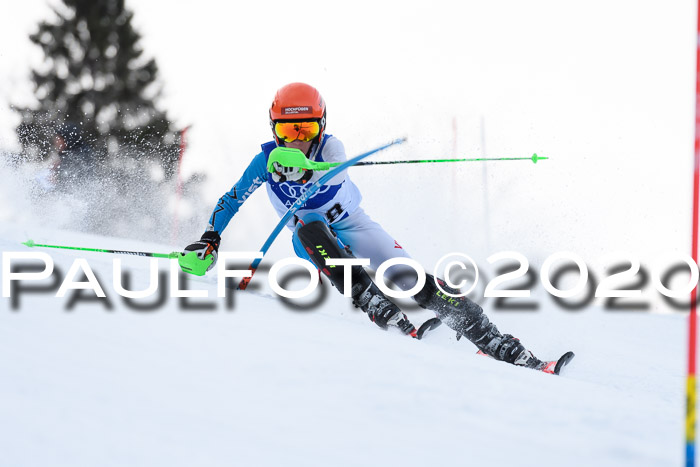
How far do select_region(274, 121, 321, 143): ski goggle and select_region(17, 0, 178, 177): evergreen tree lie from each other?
523 inches

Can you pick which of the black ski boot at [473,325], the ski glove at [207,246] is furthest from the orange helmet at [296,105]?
the black ski boot at [473,325]

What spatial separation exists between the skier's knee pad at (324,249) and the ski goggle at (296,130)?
0.43 m

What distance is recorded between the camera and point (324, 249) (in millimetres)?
3426

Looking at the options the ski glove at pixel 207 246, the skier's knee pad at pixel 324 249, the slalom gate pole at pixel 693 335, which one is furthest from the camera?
the ski glove at pixel 207 246

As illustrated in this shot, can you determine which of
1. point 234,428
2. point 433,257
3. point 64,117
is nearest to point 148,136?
point 64,117

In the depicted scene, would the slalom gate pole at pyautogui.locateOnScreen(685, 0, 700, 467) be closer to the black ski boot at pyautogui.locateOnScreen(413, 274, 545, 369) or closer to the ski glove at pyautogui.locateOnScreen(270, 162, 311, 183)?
the black ski boot at pyautogui.locateOnScreen(413, 274, 545, 369)

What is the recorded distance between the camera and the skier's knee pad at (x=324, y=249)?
11.3ft

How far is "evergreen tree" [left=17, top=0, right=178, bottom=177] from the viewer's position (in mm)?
16391

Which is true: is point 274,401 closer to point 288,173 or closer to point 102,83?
point 288,173

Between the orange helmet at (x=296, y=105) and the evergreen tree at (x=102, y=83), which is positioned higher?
the evergreen tree at (x=102, y=83)

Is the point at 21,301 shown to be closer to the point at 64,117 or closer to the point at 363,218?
the point at 363,218

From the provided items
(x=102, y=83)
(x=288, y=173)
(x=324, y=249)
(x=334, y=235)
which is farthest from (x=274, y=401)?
(x=102, y=83)

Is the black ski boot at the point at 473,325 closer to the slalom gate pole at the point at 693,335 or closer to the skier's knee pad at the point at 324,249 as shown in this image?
the skier's knee pad at the point at 324,249

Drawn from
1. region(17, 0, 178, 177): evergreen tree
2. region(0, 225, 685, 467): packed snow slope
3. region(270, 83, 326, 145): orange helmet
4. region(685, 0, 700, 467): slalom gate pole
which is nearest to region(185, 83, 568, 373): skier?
region(270, 83, 326, 145): orange helmet
